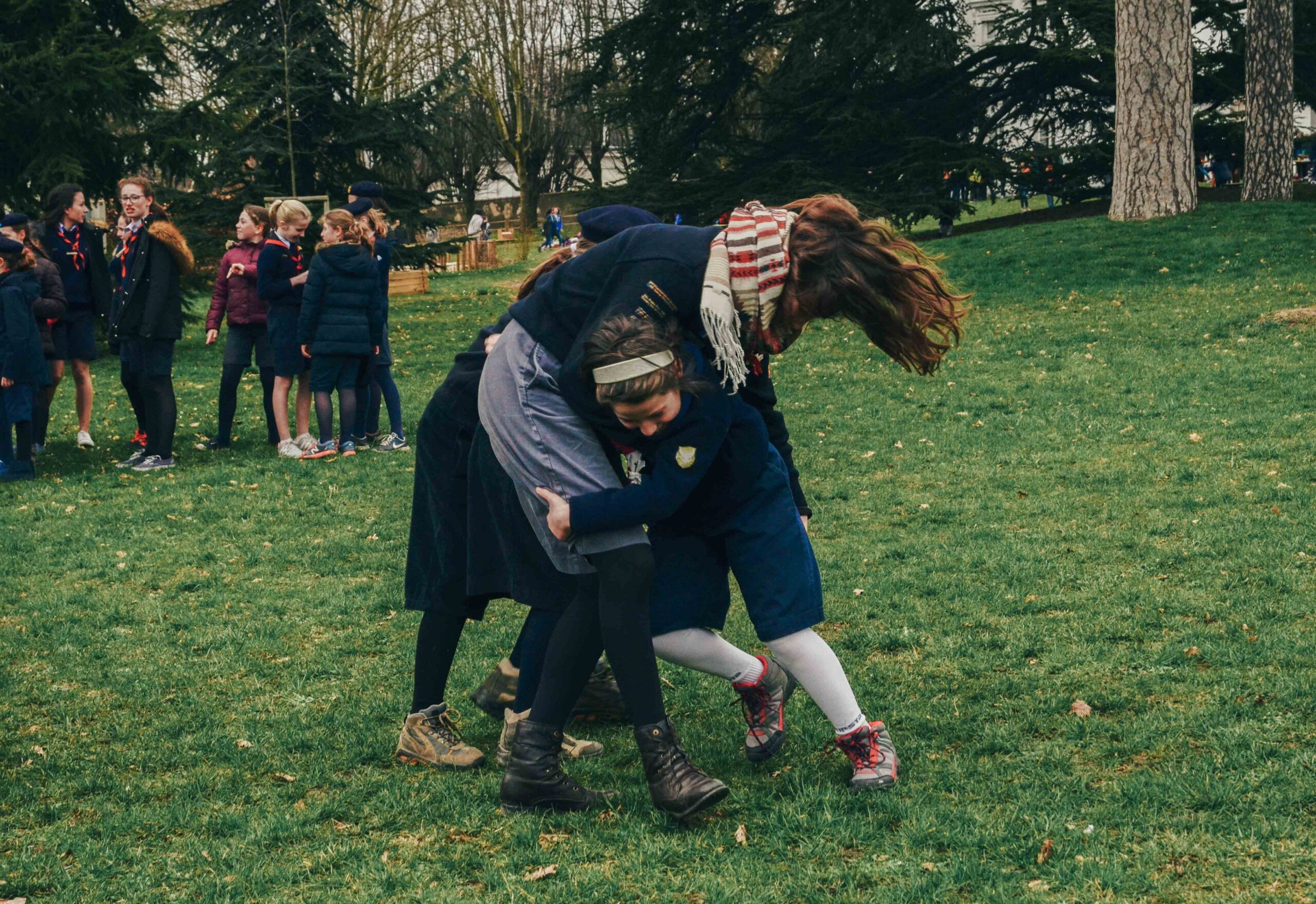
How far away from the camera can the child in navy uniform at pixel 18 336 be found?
29.6ft

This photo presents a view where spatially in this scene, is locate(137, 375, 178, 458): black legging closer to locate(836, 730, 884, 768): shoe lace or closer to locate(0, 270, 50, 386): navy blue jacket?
locate(0, 270, 50, 386): navy blue jacket

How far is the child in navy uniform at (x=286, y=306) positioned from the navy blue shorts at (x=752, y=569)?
632 centimetres

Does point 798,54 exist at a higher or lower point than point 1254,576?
higher

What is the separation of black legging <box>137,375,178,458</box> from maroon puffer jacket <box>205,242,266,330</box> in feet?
2.73

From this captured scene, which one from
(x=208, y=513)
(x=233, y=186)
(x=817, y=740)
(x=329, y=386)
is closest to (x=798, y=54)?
(x=233, y=186)

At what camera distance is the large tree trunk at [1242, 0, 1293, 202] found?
20.5 m

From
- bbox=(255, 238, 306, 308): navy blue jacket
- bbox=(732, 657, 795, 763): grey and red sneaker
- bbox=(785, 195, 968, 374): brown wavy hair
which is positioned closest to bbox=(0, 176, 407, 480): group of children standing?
bbox=(255, 238, 306, 308): navy blue jacket

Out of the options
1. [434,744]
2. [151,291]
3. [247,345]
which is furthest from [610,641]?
[247,345]

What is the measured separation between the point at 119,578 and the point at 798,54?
19.8 meters

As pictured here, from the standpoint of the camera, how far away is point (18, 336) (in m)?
9.05

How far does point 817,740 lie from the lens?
4.16 metres

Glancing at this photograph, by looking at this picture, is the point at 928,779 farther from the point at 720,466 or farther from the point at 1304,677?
the point at 1304,677

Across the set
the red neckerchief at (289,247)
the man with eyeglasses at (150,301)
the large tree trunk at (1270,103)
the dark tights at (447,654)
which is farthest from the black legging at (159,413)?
the large tree trunk at (1270,103)

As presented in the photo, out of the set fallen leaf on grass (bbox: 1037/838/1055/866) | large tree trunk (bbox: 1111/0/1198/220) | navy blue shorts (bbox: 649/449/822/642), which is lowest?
fallen leaf on grass (bbox: 1037/838/1055/866)
